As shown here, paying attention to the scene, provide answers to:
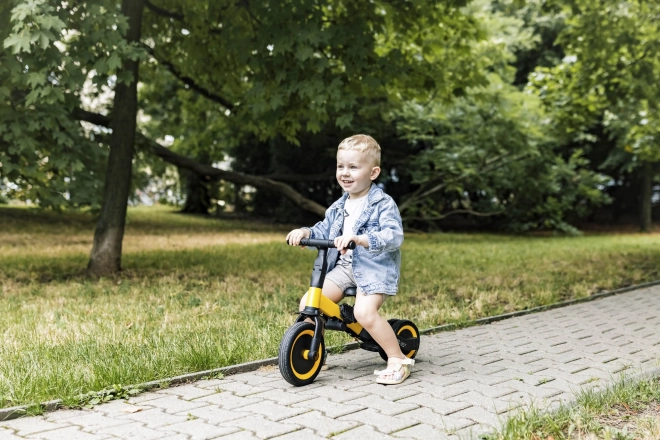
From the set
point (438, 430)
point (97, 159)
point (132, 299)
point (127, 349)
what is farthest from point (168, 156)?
point (438, 430)

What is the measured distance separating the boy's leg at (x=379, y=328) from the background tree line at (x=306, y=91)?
13.9 feet

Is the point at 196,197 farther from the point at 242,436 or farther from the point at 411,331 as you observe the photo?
the point at 242,436

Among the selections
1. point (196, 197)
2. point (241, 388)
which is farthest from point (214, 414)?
point (196, 197)

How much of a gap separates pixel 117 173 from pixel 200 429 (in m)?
7.00

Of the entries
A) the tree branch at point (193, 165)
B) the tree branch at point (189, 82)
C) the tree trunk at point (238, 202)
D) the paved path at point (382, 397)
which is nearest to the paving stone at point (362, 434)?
the paved path at point (382, 397)

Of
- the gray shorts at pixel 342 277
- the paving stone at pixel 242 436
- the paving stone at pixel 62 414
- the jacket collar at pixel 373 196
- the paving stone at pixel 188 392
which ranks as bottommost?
the paving stone at pixel 62 414

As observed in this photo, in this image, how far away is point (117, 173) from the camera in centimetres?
955

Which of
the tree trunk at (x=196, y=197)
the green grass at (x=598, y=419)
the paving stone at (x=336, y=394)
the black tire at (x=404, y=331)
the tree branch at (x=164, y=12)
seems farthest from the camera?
the tree trunk at (x=196, y=197)

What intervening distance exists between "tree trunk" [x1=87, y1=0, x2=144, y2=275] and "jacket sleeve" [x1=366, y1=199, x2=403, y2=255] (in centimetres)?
637

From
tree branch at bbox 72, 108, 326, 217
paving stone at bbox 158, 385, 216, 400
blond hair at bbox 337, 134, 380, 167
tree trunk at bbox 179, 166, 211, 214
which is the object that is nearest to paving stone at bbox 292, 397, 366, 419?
paving stone at bbox 158, 385, 216, 400

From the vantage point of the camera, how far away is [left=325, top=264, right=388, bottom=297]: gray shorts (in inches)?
169

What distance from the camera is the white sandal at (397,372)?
407cm

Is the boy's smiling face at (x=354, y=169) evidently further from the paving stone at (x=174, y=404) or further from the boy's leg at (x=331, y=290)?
the paving stone at (x=174, y=404)

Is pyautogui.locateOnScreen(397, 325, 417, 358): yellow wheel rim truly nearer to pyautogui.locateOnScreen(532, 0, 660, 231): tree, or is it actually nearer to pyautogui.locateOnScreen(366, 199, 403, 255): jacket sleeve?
pyautogui.locateOnScreen(366, 199, 403, 255): jacket sleeve
